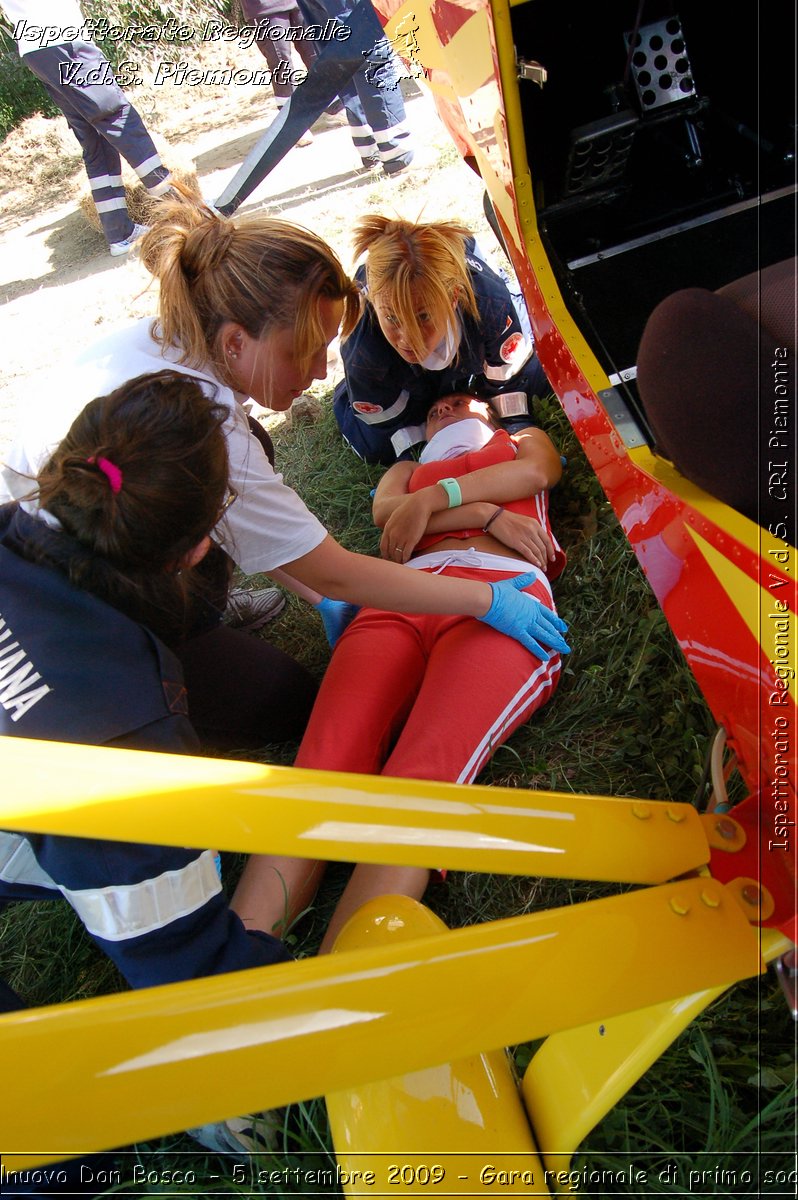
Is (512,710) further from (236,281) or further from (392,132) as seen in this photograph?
(392,132)

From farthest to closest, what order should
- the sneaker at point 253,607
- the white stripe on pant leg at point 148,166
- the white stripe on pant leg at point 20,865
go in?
the white stripe on pant leg at point 148,166
the sneaker at point 253,607
the white stripe on pant leg at point 20,865

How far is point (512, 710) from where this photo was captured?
1.80m

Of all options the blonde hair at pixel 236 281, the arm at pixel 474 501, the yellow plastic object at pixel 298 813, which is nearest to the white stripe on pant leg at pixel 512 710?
the arm at pixel 474 501

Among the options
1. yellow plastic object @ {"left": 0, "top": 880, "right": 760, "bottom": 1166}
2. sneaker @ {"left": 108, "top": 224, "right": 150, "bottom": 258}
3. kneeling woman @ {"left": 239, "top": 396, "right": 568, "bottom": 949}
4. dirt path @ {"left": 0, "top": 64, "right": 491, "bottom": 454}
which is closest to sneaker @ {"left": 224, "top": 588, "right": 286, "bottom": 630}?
kneeling woman @ {"left": 239, "top": 396, "right": 568, "bottom": 949}

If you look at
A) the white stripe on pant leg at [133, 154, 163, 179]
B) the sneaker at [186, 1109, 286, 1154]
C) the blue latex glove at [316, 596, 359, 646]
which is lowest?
the sneaker at [186, 1109, 286, 1154]

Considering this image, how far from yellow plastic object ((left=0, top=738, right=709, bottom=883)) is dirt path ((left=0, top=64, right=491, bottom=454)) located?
290 cm

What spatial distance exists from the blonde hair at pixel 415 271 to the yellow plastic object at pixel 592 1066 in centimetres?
182

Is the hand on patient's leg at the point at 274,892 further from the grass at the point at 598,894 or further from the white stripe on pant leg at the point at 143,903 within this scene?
the white stripe on pant leg at the point at 143,903

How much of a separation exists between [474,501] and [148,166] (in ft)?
14.4

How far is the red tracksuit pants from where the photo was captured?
168cm

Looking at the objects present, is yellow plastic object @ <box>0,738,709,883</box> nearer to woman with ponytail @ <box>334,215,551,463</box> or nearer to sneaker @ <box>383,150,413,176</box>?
woman with ponytail @ <box>334,215,551,463</box>

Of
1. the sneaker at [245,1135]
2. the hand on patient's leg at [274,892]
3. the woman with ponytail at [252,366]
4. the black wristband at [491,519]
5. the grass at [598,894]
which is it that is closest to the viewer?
the grass at [598,894]

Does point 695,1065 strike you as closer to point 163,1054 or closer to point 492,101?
point 163,1054

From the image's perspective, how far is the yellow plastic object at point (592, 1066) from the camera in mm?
999
